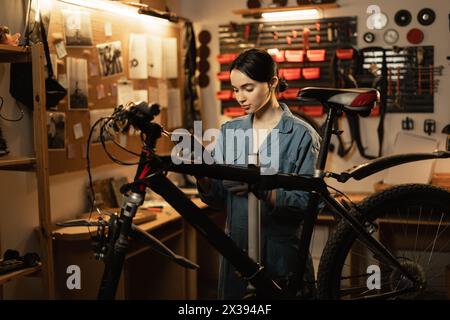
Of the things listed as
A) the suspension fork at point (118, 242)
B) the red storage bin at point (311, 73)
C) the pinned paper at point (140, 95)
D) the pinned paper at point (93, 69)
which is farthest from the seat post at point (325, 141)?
the red storage bin at point (311, 73)

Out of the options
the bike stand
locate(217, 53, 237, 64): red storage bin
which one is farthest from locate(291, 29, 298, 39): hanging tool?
the bike stand

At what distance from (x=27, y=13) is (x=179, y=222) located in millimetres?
1516

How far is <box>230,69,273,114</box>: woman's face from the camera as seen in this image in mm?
2180

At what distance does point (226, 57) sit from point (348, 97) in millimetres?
2657

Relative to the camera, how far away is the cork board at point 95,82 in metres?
3.19

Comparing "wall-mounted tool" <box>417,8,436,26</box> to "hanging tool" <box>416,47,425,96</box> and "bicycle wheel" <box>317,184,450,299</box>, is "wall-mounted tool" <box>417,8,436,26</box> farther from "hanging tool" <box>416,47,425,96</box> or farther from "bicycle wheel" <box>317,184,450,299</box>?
"bicycle wheel" <box>317,184,450,299</box>

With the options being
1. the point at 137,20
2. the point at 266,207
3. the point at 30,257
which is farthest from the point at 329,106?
the point at 137,20

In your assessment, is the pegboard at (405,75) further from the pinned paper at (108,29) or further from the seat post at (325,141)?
the seat post at (325,141)

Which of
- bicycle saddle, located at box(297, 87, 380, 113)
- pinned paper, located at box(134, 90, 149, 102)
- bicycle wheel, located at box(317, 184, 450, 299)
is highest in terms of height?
pinned paper, located at box(134, 90, 149, 102)

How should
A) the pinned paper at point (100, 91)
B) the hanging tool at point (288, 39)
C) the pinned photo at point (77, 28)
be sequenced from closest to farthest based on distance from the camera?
the pinned photo at point (77, 28)
the pinned paper at point (100, 91)
the hanging tool at point (288, 39)

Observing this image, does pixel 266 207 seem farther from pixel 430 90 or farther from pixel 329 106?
pixel 430 90

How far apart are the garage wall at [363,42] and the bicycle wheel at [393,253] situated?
67.0 inches

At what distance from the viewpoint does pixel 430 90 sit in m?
3.99

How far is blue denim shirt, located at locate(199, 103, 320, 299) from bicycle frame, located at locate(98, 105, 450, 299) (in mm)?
180
